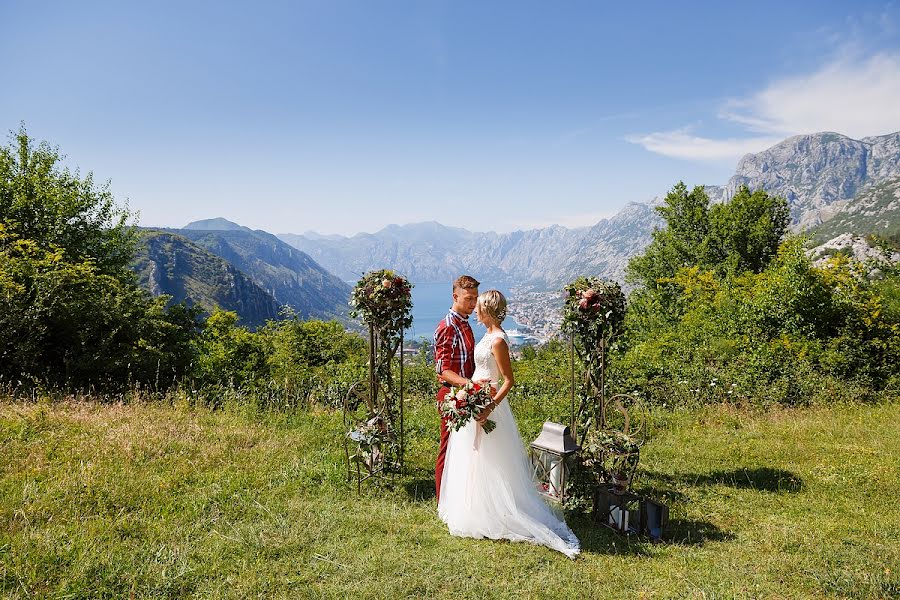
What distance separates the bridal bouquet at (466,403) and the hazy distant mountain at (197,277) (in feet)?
549

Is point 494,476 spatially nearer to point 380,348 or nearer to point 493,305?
point 493,305

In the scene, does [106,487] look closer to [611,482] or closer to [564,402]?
[611,482]

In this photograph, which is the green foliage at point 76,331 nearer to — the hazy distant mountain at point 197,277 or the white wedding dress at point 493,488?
the white wedding dress at point 493,488

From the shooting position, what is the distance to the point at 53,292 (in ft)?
31.7

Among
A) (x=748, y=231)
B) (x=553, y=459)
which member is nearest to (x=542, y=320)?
(x=748, y=231)

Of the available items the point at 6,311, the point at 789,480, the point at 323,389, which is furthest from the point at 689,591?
the point at 6,311

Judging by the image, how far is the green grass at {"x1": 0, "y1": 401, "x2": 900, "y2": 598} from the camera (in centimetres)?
418

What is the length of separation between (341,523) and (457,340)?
2498 millimetres

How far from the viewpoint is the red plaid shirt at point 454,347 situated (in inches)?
230

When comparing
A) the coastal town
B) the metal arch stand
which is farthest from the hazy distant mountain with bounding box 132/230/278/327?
the metal arch stand

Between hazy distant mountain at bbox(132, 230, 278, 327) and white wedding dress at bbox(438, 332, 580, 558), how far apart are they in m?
167

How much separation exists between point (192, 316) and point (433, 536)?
12.8 m

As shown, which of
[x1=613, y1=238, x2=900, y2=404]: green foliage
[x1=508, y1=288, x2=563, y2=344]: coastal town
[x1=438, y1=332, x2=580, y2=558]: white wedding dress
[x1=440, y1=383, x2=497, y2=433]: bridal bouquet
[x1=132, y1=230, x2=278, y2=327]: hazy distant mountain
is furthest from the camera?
[x1=132, y1=230, x2=278, y2=327]: hazy distant mountain

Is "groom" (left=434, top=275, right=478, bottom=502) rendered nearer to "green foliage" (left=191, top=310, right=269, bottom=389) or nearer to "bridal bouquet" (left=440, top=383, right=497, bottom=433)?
"bridal bouquet" (left=440, top=383, right=497, bottom=433)
